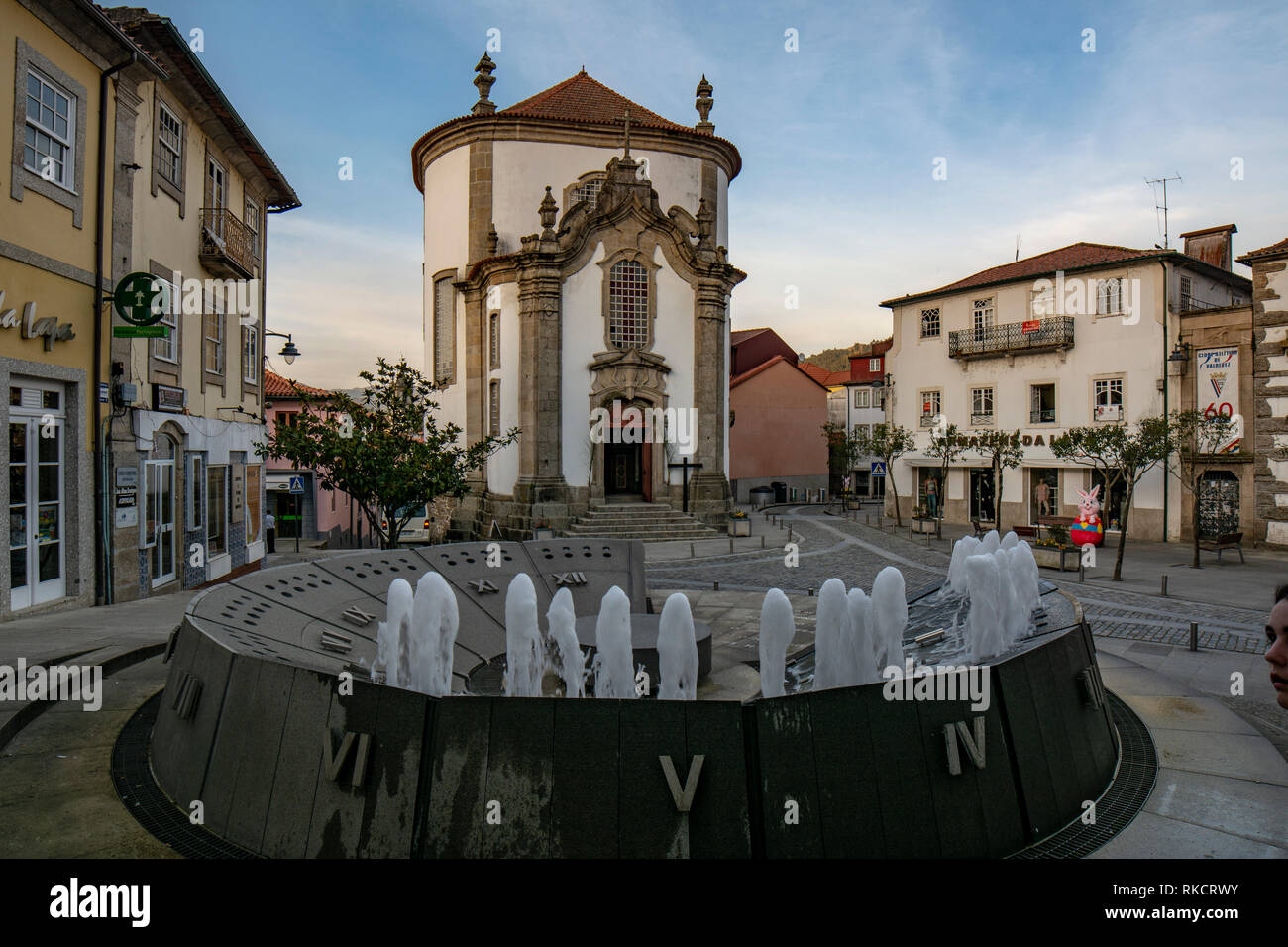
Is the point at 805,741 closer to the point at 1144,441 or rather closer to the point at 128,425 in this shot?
the point at 128,425

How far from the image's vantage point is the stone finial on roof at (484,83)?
3316cm

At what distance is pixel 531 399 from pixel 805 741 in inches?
1013

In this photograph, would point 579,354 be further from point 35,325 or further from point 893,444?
point 35,325

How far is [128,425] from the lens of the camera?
13.8m

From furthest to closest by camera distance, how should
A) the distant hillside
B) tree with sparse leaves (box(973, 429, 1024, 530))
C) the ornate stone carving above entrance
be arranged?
the distant hillside
tree with sparse leaves (box(973, 429, 1024, 530))
the ornate stone carving above entrance

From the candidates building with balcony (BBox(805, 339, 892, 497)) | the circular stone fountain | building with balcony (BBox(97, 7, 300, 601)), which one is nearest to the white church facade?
building with balcony (BBox(97, 7, 300, 601))

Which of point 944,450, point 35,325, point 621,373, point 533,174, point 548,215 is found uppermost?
point 533,174

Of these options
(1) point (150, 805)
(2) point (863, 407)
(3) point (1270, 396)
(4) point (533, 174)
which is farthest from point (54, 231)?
(2) point (863, 407)

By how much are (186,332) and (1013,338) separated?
29163 mm

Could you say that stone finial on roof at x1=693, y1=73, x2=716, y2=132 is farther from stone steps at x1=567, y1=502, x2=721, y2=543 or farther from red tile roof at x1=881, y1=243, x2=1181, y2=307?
stone steps at x1=567, y1=502, x2=721, y2=543

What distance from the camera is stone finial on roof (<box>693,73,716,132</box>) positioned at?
114 feet

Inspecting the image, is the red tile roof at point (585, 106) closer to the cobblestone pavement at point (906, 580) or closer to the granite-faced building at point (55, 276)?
the cobblestone pavement at point (906, 580)

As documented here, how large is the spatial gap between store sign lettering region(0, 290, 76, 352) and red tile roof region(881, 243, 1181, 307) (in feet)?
103

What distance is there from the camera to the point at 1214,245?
31.1 meters
